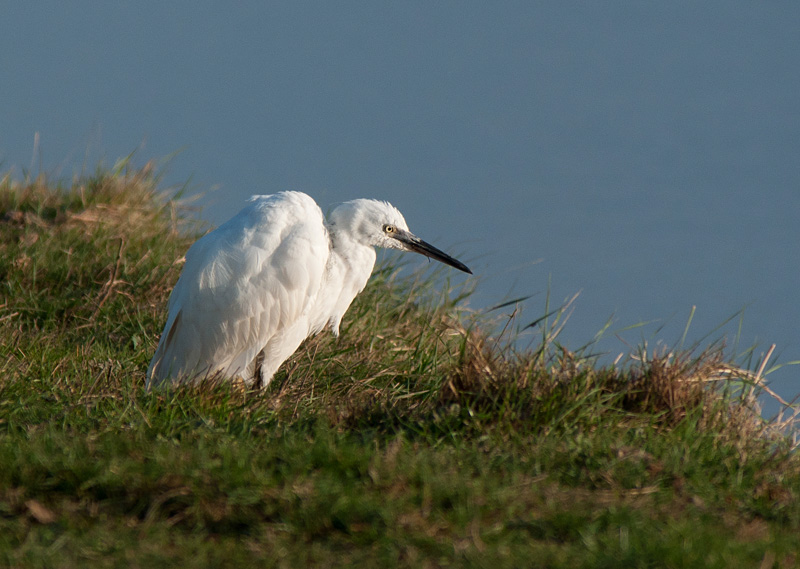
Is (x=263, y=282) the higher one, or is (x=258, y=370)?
(x=263, y=282)

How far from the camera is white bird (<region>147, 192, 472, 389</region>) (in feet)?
16.7

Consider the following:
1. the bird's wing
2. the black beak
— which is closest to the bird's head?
the black beak

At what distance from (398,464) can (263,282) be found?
2.09m

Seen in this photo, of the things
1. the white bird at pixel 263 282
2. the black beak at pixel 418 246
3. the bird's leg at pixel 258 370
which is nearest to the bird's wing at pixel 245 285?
the white bird at pixel 263 282

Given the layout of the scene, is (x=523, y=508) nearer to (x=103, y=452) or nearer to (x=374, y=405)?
(x=374, y=405)

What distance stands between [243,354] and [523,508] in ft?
8.76

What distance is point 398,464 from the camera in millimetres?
3305

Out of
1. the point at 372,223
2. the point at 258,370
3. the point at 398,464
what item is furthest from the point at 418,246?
the point at 398,464

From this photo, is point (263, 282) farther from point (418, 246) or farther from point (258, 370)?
point (418, 246)

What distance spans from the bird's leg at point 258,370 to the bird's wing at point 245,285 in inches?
4.2

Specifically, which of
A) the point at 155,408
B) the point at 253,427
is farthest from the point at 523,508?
the point at 155,408

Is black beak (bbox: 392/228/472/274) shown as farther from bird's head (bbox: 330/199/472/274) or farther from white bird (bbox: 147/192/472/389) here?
white bird (bbox: 147/192/472/389)

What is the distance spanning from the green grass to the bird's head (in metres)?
0.70

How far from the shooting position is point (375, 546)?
9.51 feet
